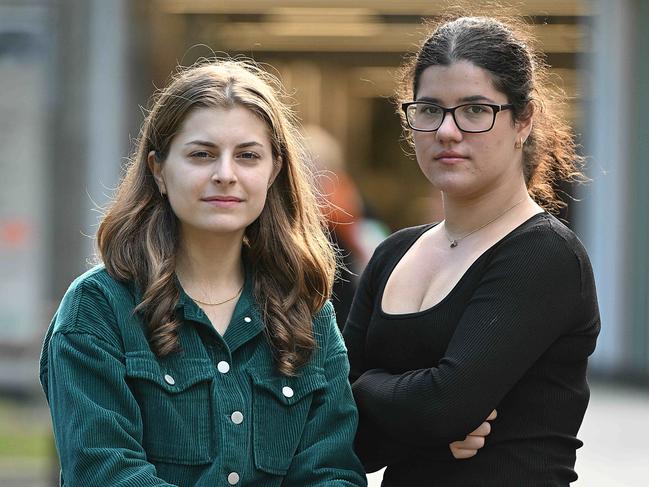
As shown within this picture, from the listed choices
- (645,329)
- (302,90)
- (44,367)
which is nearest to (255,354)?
(44,367)

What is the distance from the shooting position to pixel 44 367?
2.98 m

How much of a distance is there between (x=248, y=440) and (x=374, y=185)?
419 inches

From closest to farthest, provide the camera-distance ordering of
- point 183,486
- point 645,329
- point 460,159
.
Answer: point 183,486 → point 460,159 → point 645,329

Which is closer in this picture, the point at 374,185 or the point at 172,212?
the point at 172,212

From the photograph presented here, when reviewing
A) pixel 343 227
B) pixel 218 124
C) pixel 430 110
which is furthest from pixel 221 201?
pixel 343 227

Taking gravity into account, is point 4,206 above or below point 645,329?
above

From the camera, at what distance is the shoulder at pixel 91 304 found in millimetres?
2818

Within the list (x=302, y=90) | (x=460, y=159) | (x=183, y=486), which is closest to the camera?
(x=183, y=486)

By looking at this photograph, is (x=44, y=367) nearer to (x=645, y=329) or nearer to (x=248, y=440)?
(x=248, y=440)

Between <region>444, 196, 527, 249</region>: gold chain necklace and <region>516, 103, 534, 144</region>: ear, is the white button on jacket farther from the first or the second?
<region>516, 103, 534, 144</region>: ear

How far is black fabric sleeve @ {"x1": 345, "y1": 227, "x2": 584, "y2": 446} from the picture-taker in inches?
113

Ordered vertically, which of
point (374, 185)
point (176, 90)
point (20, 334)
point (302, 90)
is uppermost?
point (176, 90)

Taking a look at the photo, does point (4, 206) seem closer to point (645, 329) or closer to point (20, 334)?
point (20, 334)

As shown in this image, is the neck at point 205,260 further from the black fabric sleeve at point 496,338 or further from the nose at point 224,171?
the black fabric sleeve at point 496,338
